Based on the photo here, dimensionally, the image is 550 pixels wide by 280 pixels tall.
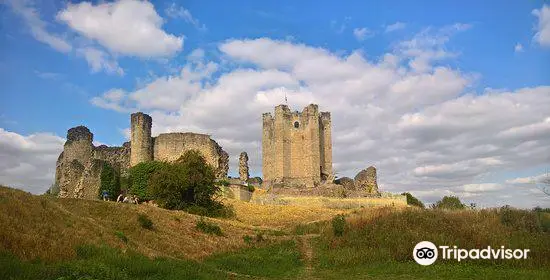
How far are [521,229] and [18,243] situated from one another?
1466 centimetres

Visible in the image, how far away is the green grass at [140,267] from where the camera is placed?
879cm

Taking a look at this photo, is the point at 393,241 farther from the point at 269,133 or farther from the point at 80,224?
the point at 269,133

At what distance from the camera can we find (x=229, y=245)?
18734 mm

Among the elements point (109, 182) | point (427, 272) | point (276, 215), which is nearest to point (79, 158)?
point (109, 182)

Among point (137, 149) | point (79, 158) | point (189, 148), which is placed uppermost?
point (189, 148)

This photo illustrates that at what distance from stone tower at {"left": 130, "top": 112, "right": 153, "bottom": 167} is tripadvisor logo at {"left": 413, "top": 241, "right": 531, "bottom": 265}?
4015 centimetres

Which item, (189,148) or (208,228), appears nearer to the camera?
(208,228)

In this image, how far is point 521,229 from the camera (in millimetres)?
15828

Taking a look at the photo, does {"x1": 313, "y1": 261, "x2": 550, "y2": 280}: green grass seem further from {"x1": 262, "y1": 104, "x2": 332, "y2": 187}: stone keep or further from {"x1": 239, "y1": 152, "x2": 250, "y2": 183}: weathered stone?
{"x1": 262, "y1": 104, "x2": 332, "y2": 187}: stone keep

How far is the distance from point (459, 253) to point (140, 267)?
866cm

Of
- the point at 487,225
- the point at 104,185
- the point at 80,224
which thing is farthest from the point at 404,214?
the point at 104,185

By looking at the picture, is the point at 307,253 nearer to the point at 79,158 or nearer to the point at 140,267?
the point at 140,267

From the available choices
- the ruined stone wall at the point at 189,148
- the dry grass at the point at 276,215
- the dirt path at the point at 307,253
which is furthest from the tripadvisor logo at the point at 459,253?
the ruined stone wall at the point at 189,148

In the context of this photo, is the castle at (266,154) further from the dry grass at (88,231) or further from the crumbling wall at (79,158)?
the dry grass at (88,231)
